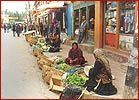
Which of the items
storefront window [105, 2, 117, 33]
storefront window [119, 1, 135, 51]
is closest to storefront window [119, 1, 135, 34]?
storefront window [119, 1, 135, 51]

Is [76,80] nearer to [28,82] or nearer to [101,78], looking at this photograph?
[101,78]

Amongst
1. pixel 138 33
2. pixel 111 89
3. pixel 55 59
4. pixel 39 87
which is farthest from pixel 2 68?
pixel 138 33

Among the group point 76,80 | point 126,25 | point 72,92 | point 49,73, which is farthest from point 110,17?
point 72,92

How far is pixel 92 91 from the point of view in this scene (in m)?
6.35

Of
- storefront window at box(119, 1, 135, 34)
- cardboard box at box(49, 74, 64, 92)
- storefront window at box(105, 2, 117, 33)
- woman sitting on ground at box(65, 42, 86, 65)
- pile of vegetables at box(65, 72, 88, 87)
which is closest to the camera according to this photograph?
pile of vegetables at box(65, 72, 88, 87)

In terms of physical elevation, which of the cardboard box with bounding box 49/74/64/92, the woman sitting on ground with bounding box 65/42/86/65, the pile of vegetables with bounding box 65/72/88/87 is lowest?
the cardboard box with bounding box 49/74/64/92

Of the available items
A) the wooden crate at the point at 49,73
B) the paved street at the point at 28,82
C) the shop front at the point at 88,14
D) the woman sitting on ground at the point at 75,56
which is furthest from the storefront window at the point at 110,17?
the wooden crate at the point at 49,73

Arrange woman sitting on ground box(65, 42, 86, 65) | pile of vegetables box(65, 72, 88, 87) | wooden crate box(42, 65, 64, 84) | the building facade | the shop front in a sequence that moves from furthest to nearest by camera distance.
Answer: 1. the shop front
2. the building facade
3. woman sitting on ground box(65, 42, 86, 65)
4. wooden crate box(42, 65, 64, 84)
5. pile of vegetables box(65, 72, 88, 87)

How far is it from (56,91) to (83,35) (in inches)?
353

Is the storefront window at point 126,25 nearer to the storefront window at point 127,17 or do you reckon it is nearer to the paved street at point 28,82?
the storefront window at point 127,17

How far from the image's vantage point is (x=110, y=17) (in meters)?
12.5

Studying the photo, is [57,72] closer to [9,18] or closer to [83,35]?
[83,35]

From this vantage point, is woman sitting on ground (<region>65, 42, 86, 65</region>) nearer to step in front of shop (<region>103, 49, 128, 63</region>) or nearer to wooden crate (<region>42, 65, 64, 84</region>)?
step in front of shop (<region>103, 49, 128, 63</region>)

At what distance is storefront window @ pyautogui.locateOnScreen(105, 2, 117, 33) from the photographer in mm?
12038
